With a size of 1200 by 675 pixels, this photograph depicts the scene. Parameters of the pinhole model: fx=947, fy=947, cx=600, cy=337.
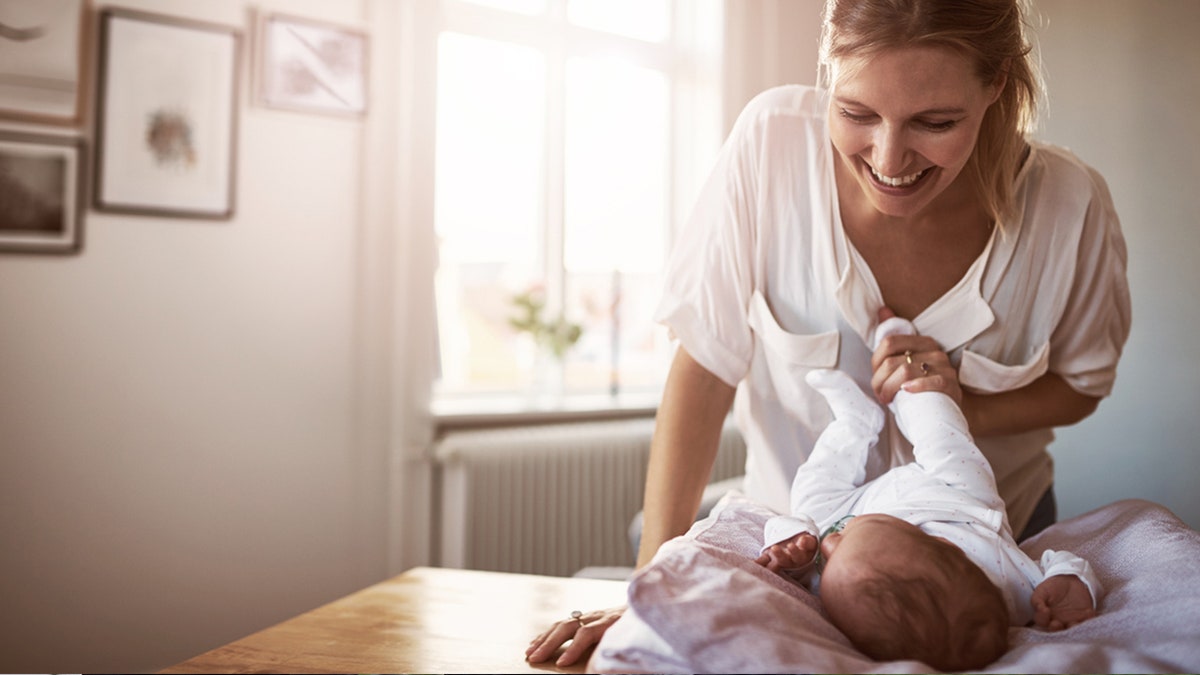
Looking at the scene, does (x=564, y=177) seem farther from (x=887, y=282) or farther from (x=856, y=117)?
(x=856, y=117)

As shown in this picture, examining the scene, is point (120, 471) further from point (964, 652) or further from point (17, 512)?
point (964, 652)

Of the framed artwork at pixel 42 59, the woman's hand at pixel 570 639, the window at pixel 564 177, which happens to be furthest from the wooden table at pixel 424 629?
the window at pixel 564 177

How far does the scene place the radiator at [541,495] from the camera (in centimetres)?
320

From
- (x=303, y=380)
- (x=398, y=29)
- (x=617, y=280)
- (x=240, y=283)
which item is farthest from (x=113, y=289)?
(x=617, y=280)

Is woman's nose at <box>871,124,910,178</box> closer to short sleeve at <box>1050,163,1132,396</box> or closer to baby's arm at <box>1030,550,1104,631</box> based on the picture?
short sleeve at <box>1050,163,1132,396</box>

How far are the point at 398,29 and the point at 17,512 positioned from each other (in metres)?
1.84

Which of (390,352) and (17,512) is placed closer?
(17,512)

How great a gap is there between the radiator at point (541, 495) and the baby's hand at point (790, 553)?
226 cm

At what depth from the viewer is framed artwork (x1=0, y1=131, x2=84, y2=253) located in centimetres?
253

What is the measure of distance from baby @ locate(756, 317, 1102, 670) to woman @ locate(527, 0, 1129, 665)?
0.05 m

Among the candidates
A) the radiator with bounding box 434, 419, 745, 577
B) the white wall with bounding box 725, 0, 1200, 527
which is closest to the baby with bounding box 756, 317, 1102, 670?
the white wall with bounding box 725, 0, 1200, 527

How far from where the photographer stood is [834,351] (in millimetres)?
1231

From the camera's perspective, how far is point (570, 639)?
1051 mm

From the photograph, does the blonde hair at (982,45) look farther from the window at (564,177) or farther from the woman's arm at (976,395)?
the window at (564,177)
